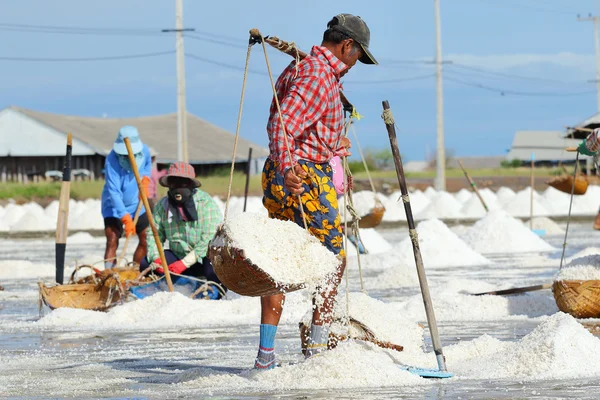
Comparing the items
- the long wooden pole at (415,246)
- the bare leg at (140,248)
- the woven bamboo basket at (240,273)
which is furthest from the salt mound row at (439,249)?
the woven bamboo basket at (240,273)

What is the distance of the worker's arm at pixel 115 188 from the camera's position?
10.6m

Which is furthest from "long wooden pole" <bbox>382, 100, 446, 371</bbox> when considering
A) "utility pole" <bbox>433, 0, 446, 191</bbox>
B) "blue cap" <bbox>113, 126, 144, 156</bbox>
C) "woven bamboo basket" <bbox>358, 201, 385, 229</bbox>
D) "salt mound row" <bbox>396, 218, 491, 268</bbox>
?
"utility pole" <bbox>433, 0, 446, 191</bbox>

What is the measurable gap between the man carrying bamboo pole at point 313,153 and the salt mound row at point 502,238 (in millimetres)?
11219

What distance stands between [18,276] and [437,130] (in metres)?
26.8

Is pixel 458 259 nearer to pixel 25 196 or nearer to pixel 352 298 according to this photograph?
pixel 352 298

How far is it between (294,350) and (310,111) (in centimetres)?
170

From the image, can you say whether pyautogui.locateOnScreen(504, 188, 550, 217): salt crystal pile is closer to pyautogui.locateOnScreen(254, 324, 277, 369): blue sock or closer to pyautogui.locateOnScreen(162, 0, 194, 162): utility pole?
pyautogui.locateOnScreen(162, 0, 194, 162): utility pole

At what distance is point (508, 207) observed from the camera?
29625 millimetres

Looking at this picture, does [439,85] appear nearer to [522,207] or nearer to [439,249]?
[522,207]

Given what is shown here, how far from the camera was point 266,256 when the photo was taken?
17.1 ft

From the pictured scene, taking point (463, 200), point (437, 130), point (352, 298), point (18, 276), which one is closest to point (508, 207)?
point (463, 200)

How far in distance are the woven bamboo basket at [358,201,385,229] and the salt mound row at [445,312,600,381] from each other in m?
9.29

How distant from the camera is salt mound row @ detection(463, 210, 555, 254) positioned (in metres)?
16.7

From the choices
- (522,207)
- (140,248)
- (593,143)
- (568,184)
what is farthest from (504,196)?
(593,143)
